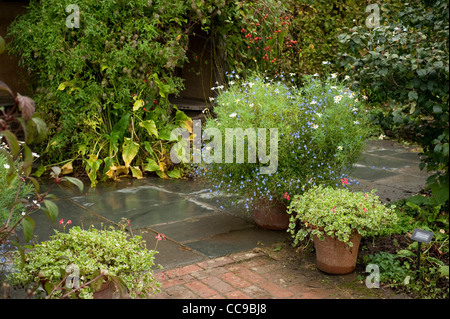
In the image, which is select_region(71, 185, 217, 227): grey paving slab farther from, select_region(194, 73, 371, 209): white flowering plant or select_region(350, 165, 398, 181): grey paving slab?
select_region(350, 165, 398, 181): grey paving slab

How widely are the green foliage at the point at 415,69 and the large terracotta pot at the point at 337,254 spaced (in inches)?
29.3

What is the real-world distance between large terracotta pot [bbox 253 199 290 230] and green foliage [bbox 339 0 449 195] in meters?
1.12

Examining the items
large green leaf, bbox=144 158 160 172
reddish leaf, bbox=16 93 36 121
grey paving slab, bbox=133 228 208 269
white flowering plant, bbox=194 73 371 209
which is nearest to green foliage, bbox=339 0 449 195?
white flowering plant, bbox=194 73 371 209

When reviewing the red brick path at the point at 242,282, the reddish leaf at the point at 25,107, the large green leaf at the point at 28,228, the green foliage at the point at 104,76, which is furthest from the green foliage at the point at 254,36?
the reddish leaf at the point at 25,107

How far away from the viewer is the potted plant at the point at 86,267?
2994 mm

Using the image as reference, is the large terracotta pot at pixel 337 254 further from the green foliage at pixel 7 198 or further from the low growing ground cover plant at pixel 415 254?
the green foliage at pixel 7 198

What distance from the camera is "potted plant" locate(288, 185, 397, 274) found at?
12.1ft

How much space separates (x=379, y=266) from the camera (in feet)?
A: 12.5

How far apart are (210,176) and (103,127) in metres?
2.15

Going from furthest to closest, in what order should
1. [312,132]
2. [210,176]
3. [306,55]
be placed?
1. [306,55]
2. [210,176]
3. [312,132]

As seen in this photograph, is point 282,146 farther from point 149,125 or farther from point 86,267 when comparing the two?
point 149,125
